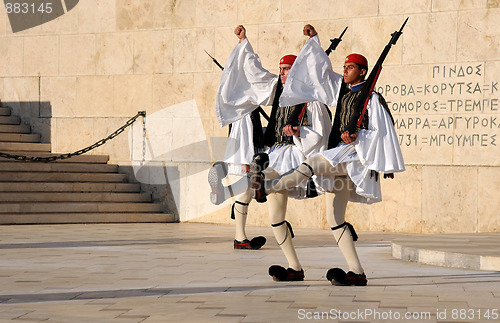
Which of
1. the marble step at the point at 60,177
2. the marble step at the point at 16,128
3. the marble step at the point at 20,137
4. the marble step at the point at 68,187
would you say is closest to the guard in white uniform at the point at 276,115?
the marble step at the point at 68,187

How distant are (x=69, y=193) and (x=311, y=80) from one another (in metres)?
8.16

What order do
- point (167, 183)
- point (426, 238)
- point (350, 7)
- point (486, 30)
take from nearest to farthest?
point (426, 238)
point (486, 30)
point (350, 7)
point (167, 183)

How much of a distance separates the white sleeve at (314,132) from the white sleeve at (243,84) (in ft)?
1.98

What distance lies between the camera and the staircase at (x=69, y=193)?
571 inches

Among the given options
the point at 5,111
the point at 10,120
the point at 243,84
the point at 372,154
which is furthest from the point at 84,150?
the point at 372,154

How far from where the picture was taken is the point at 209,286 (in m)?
7.43

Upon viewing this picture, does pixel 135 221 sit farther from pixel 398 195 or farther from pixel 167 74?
pixel 398 195

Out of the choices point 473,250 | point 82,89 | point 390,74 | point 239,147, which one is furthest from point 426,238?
point 82,89

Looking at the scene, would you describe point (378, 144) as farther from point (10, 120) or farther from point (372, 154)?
point (10, 120)

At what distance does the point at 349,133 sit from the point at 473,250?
286 centimetres

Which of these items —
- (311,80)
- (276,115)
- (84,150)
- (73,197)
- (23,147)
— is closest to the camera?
(311,80)

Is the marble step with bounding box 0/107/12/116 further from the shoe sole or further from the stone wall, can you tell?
the shoe sole

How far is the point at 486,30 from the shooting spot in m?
13.4

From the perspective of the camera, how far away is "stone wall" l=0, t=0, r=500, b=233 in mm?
13461
